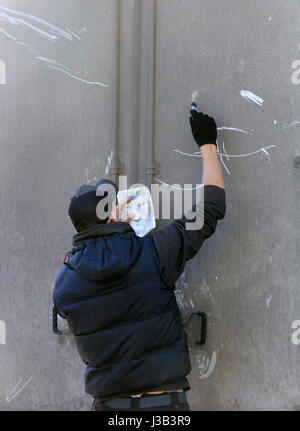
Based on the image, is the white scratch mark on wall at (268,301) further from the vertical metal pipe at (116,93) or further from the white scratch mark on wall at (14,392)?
the white scratch mark on wall at (14,392)

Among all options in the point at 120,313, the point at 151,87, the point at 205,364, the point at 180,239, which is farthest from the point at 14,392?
the point at 151,87

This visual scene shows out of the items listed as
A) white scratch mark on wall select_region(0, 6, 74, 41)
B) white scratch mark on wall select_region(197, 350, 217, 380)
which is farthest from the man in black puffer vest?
white scratch mark on wall select_region(0, 6, 74, 41)

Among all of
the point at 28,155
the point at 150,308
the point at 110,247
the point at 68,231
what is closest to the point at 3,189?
the point at 28,155

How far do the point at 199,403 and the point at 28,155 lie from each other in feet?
6.28

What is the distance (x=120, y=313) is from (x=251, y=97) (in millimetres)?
1438

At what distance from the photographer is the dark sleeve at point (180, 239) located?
2.12m

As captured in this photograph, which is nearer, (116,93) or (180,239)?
(180,239)

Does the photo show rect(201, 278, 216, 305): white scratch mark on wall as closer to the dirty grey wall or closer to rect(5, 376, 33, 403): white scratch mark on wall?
the dirty grey wall

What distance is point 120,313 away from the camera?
2055mm

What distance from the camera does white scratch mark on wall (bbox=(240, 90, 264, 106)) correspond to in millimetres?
2592

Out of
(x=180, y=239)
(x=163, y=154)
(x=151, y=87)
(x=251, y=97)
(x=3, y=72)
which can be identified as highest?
(x=3, y=72)

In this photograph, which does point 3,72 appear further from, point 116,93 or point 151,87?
point 151,87

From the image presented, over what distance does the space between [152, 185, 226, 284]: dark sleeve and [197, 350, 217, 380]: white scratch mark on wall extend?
0.78 metres

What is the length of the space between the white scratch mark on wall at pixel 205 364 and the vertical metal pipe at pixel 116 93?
120 cm
